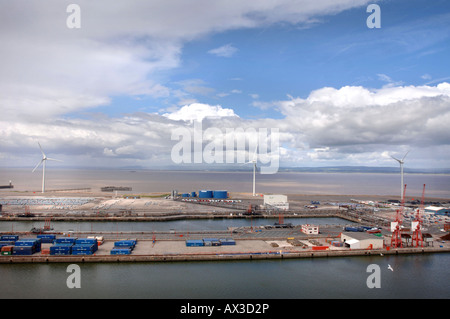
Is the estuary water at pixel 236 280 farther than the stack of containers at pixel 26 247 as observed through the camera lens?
No

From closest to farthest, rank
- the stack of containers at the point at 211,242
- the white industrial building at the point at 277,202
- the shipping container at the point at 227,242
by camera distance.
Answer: the stack of containers at the point at 211,242
the shipping container at the point at 227,242
the white industrial building at the point at 277,202

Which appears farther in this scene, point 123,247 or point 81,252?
point 123,247

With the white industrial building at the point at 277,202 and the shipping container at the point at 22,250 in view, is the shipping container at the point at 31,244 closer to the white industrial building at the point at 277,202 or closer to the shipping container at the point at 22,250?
the shipping container at the point at 22,250

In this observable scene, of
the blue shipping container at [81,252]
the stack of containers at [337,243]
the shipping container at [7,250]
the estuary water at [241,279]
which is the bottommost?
the estuary water at [241,279]

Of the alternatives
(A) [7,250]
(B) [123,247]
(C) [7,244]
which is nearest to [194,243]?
(B) [123,247]

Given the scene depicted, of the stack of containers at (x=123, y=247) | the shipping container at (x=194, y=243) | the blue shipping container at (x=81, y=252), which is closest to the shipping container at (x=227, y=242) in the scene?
the shipping container at (x=194, y=243)

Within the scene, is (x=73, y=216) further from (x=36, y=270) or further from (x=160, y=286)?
(x=160, y=286)

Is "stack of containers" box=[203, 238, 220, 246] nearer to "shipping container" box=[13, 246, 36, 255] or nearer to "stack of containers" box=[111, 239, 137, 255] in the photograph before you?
"stack of containers" box=[111, 239, 137, 255]

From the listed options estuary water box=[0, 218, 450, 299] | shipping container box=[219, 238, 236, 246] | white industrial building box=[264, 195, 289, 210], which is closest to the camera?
estuary water box=[0, 218, 450, 299]

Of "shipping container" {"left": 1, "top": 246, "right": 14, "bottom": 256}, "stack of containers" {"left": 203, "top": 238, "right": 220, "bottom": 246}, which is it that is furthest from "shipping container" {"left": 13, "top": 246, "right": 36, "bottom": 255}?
"stack of containers" {"left": 203, "top": 238, "right": 220, "bottom": 246}

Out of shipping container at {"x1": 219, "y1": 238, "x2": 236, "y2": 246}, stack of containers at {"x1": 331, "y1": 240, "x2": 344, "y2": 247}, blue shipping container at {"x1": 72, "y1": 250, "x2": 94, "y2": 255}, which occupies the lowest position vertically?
stack of containers at {"x1": 331, "y1": 240, "x2": 344, "y2": 247}

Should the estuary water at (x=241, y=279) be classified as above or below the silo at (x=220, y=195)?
below

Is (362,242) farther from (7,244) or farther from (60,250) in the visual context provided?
(7,244)

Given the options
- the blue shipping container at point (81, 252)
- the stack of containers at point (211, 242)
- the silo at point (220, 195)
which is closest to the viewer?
the blue shipping container at point (81, 252)
